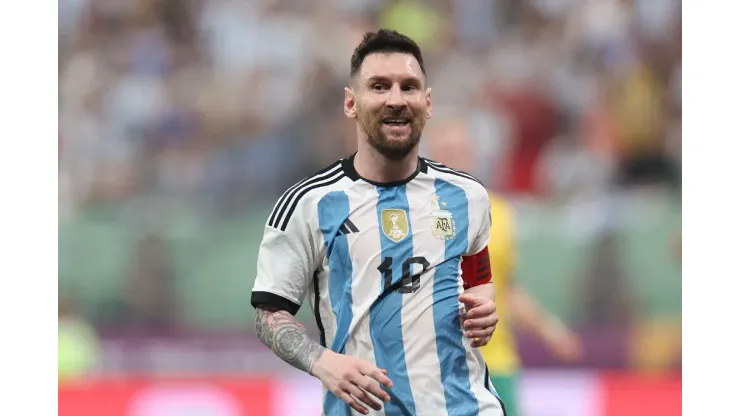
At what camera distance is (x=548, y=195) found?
7.93m

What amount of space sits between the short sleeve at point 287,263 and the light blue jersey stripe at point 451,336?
39cm

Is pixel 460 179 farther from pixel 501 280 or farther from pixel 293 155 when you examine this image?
pixel 293 155

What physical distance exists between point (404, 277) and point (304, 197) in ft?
1.27

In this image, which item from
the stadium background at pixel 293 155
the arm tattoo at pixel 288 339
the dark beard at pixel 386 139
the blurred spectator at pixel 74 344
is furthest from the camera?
the stadium background at pixel 293 155

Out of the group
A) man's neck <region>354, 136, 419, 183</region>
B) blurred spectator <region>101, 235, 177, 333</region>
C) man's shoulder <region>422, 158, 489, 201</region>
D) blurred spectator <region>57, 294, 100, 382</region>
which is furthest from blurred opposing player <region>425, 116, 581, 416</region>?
blurred spectator <region>57, 294, 100, 382</region>

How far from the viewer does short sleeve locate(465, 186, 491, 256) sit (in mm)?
3018

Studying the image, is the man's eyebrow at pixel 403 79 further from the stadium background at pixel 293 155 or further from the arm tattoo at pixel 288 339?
the stadium background at pixel 293 155

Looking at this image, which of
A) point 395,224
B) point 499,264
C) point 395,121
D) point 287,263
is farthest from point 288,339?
point 499,264

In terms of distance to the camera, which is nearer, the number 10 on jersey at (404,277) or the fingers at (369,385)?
the fingers at (369,385)

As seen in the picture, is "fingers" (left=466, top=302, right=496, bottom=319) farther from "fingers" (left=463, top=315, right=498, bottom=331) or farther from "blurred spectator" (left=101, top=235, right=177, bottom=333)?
"blurred spectator" (left=101, top=235, right=177, bottom=333)

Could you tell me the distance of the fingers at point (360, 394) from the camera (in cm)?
264

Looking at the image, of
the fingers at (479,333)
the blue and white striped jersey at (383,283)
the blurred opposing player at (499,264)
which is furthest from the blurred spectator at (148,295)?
the fingers at (479,333)

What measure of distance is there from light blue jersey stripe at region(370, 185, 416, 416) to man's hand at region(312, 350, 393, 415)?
0.12m

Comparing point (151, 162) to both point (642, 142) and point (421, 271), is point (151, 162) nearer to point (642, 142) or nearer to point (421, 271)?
point (642, 142)
